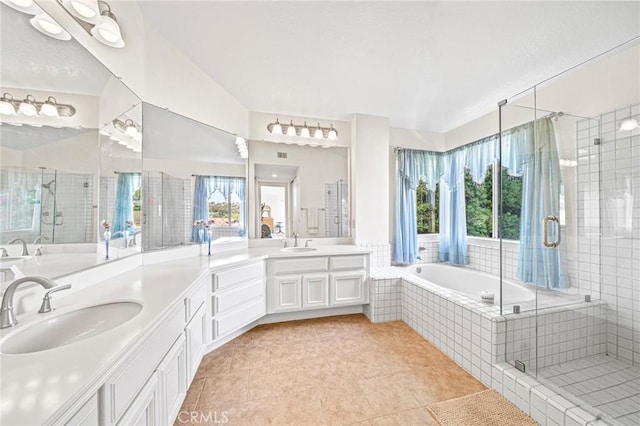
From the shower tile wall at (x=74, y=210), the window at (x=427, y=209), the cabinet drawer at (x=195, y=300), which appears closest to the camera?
the shower tile wall at (x=74, y=210)

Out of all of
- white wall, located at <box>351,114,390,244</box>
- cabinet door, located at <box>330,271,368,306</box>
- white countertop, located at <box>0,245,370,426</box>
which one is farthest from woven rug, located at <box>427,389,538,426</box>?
white wall, located at <box>351,114,390,244</box>

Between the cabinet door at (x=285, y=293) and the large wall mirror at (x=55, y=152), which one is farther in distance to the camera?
the cabinet door at (x=285, y=293)

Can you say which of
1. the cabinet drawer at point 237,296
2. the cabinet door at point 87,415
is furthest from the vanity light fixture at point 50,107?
the cabinet drawer at point 237,296

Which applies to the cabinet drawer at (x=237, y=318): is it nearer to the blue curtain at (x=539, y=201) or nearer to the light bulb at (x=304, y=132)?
the light bulb at (x=304, y=132)

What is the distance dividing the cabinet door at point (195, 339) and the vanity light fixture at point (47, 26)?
160cm

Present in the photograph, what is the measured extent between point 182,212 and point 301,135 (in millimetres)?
1718

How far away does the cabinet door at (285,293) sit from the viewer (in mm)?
2549

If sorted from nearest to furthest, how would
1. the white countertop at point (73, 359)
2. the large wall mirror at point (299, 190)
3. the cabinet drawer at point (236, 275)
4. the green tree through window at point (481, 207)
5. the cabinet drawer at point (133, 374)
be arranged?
the white countertop at point (73, 359) → the cabinet drawer at point (133, 374) → the cabinet drawer at point (236, 275) → the green tree through window at point (481, 207) → the large wall mirror at point (299, 190)

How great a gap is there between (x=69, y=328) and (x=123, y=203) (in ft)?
3.10

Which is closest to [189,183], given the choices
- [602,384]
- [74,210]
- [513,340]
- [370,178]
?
[74,210]

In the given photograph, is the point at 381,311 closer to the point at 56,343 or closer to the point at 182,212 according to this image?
the point at 182,212

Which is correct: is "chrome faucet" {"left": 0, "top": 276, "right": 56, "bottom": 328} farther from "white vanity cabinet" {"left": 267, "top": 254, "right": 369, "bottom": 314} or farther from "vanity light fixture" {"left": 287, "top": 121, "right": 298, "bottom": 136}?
"vanity light fixture" {"left": 287, "top": 121, "right": 298, "bottom": 136}

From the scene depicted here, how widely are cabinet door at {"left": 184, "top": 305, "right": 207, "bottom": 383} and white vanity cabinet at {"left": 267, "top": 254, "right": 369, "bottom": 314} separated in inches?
31.8

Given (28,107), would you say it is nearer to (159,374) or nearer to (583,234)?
(159,374)
